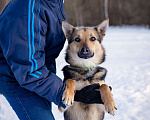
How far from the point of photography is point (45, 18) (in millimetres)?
1363

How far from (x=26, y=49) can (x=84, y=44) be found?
0.85m

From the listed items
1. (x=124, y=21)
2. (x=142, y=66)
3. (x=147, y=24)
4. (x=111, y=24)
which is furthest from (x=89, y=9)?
(x=142, y=66)

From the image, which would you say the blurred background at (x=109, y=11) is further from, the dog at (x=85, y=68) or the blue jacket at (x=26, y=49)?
the blue jacket at (x=26, y=49)

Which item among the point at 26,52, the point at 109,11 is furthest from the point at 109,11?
the point at 26,52

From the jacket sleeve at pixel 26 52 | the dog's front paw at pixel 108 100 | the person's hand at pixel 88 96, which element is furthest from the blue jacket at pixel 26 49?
the dog's front paw at pixel 108 100

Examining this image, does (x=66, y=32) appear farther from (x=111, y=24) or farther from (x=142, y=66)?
(x=111, y=24)

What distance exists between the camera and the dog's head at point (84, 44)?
6.26 feet

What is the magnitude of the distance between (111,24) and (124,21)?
4.12ft

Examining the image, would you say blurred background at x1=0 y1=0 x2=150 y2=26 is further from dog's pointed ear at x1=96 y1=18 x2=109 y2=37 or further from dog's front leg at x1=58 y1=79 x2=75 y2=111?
dog's front leg at x1=58 y1=79 x2=75 y2=111

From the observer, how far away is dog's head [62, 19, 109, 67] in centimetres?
191

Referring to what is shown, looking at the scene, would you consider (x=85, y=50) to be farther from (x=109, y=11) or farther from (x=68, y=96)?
(x=109, y=11)

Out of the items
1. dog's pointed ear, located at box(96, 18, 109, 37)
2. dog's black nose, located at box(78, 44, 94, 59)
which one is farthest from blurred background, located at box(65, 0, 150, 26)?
dog's black nose, located at box(78, 44, 94, 59)

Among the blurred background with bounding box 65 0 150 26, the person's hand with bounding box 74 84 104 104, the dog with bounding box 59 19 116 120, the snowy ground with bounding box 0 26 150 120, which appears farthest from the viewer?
the blurred background with bounding box 65 0 150 26

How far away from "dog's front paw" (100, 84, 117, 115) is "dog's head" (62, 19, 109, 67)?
494 mm
